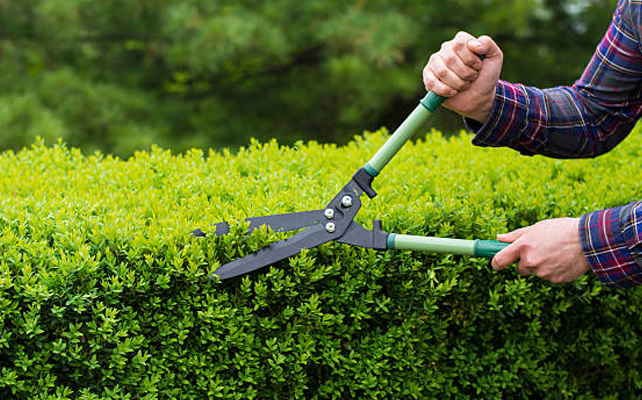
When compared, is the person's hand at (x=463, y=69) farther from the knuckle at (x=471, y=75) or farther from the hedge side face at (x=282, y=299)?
the hedge side face at (x=282, y=299)

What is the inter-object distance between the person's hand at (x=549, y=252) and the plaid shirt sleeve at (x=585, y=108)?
48 centimetres

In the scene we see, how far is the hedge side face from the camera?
2.10 m

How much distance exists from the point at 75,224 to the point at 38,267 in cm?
26

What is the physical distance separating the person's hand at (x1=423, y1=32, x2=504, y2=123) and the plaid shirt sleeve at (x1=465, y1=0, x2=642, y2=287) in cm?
9

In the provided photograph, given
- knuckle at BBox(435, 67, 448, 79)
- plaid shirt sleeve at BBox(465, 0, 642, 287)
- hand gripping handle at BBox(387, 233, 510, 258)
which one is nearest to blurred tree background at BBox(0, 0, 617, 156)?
plaid shirt sleeve at BBox(465, 0, 642, 287)

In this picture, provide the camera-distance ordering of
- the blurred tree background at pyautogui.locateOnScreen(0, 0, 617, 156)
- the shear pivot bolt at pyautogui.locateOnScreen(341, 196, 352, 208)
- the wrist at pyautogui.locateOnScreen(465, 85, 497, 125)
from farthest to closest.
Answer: the blurred tree background at pyautogui.locateOnScreen(0, 0, 617, 156) → the wrist at pyautogui.locateOnScreen(465, 85, 497, 125) → the shear pivot bolt at pyautogui.locateOnScreen(341, 196, 352, 208)

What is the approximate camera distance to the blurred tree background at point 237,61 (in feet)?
22.6

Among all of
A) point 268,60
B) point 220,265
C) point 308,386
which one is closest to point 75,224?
point 220,265

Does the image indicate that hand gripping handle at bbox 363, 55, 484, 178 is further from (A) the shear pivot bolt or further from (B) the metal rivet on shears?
(B) the metal rivet on shears

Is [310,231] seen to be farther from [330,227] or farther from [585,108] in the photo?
[585,108]

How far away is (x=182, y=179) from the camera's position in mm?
2947

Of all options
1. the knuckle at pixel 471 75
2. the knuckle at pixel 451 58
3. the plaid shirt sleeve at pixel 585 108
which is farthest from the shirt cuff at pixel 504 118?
the knuckle at pixel 451 58

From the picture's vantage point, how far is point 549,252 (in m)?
2.13

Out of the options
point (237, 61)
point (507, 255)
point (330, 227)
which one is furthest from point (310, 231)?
point (237, 61)
